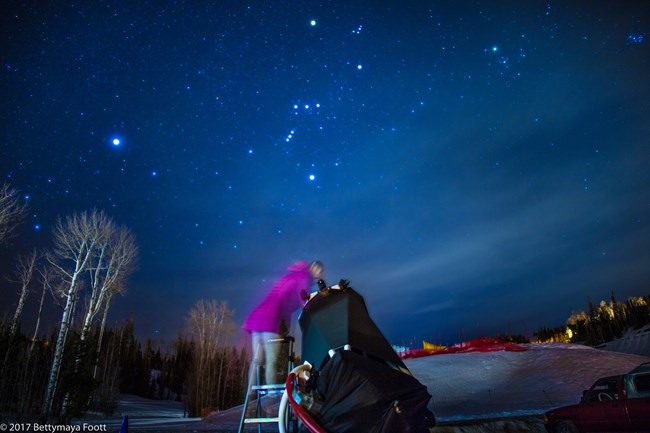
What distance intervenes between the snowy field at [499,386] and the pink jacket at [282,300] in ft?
15.5

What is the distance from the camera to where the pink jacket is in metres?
6.89

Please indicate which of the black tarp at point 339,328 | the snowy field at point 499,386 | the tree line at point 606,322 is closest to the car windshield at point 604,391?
the snowy field at point 499,386

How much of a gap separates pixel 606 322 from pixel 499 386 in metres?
79.8

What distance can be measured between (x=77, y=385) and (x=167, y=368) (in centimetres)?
7769

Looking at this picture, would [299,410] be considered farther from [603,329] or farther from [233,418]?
[603,329]

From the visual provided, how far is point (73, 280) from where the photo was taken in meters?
20.0

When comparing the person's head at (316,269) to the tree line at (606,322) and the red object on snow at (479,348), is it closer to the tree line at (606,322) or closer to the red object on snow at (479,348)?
the red object on snow at (479,348)

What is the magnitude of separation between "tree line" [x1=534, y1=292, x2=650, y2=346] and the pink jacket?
83630 mm

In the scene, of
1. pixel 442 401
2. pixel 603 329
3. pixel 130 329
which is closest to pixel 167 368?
pixel 130 329

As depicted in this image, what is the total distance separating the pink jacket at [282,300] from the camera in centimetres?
689

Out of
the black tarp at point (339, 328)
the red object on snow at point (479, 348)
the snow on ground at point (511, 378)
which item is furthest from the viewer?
the red object on snow at point (479, 348)

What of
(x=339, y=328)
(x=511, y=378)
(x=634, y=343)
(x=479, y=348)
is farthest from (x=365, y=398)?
(x=634, y=343)

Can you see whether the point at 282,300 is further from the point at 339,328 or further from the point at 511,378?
the point at 511,378

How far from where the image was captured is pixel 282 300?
698 centimetres
